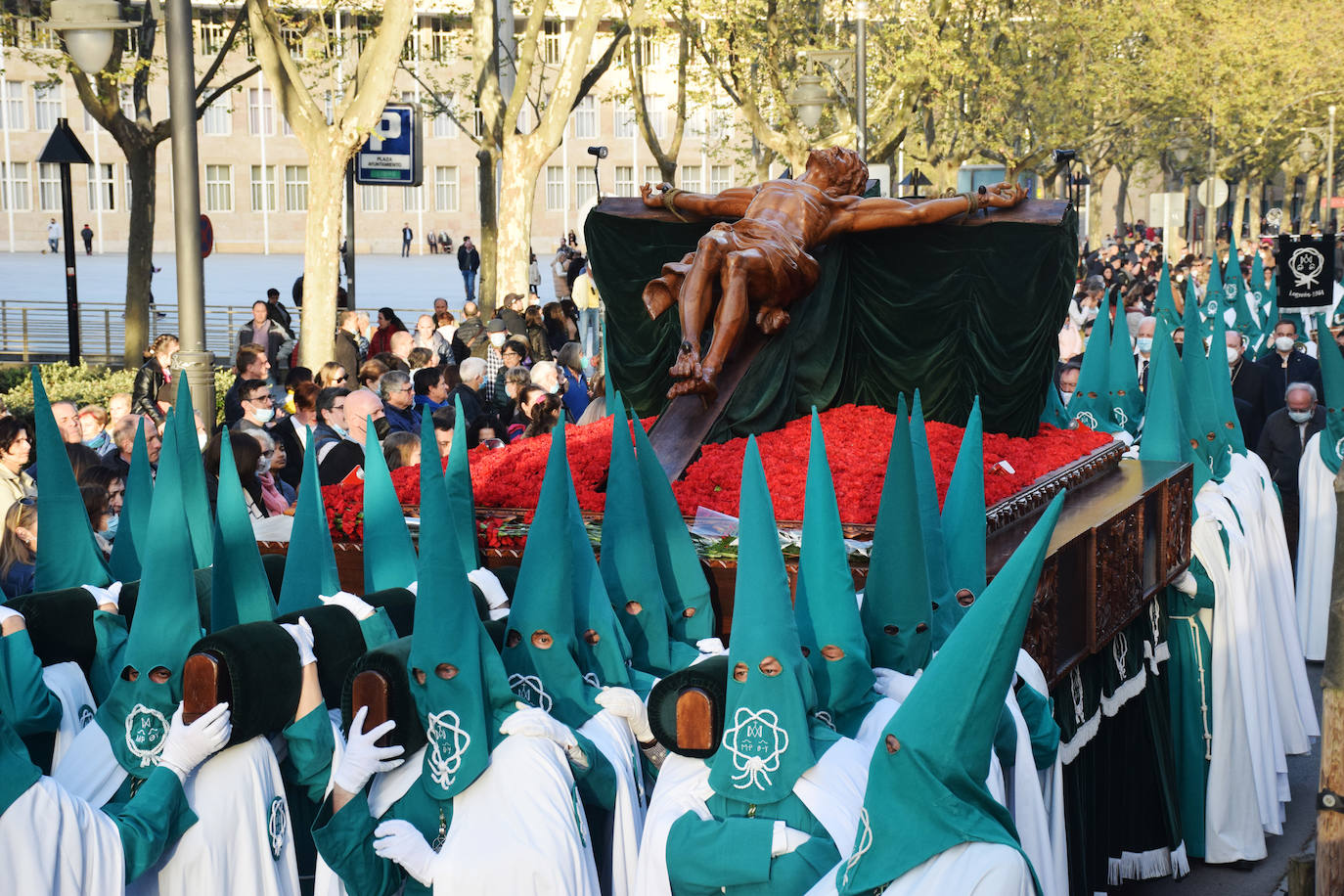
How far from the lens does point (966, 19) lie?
27359 mm

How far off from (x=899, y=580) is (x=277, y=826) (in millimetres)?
2000

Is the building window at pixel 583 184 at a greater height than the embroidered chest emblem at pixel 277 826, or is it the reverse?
the building window at pixel 583 184

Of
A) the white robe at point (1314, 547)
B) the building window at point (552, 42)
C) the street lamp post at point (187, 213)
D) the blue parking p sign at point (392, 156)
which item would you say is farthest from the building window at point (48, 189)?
the white robe at point (1314, 547)

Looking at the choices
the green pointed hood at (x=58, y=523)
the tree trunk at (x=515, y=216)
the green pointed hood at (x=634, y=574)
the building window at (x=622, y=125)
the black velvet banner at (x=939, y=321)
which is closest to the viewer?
the green pointed hood at (x=58, y=523)

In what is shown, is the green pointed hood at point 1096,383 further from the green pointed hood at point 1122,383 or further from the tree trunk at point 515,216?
the tree trunk at point 515,216

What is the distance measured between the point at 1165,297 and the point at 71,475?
8168 millimetres

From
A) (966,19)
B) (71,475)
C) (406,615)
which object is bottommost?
(406,615)

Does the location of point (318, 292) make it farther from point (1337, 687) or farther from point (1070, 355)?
point (1337, 687)

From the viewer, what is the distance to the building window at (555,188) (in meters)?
61.8

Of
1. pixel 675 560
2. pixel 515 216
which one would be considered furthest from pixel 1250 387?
pixel 515 216

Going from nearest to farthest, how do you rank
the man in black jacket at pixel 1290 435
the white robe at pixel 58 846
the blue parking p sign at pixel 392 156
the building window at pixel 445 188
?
the white robe at pixel 58 846 → the man in black jacket at pixel 1290 435 → the blue parking p sign at pixel 392 156 → the building window at pixel 445 188

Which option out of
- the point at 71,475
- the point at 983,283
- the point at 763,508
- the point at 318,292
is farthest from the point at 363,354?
the point at 763,508

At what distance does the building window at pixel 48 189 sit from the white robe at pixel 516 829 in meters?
57.4

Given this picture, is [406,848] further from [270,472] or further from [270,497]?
[270,472]
